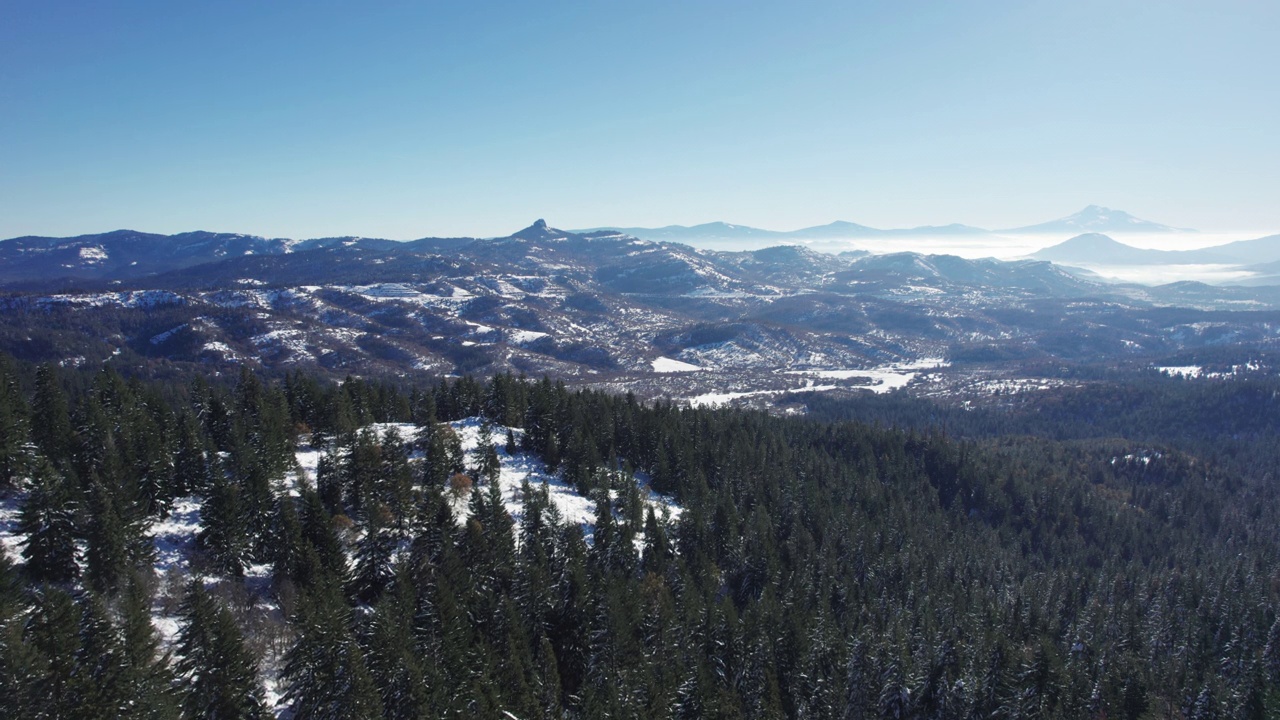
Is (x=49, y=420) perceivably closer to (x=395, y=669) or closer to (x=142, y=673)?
(x=142, y=673)

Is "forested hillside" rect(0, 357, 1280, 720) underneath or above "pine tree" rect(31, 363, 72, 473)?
underneath

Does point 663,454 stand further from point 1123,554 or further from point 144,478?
point 1123,554

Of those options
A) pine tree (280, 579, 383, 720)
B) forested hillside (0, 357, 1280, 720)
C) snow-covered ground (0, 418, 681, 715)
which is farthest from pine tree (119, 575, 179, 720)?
pine tree (280, 579, 383, 720)

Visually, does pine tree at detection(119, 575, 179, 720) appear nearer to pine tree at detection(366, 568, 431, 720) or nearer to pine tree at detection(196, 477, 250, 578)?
pine tree at detection(366, 568, 431, 720)

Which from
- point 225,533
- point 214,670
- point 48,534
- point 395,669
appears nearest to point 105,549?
point 48,534

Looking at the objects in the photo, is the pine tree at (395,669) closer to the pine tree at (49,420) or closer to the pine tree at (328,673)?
the pine tree at (328,673)

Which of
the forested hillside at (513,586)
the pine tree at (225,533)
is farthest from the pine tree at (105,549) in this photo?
the pine tree at (225,533)

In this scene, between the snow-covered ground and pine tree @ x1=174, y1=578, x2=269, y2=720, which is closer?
pine tree @ x1=174, y1=578, x2=269, y2=720

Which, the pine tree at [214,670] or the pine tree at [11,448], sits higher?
the pine tree at [11,448]
